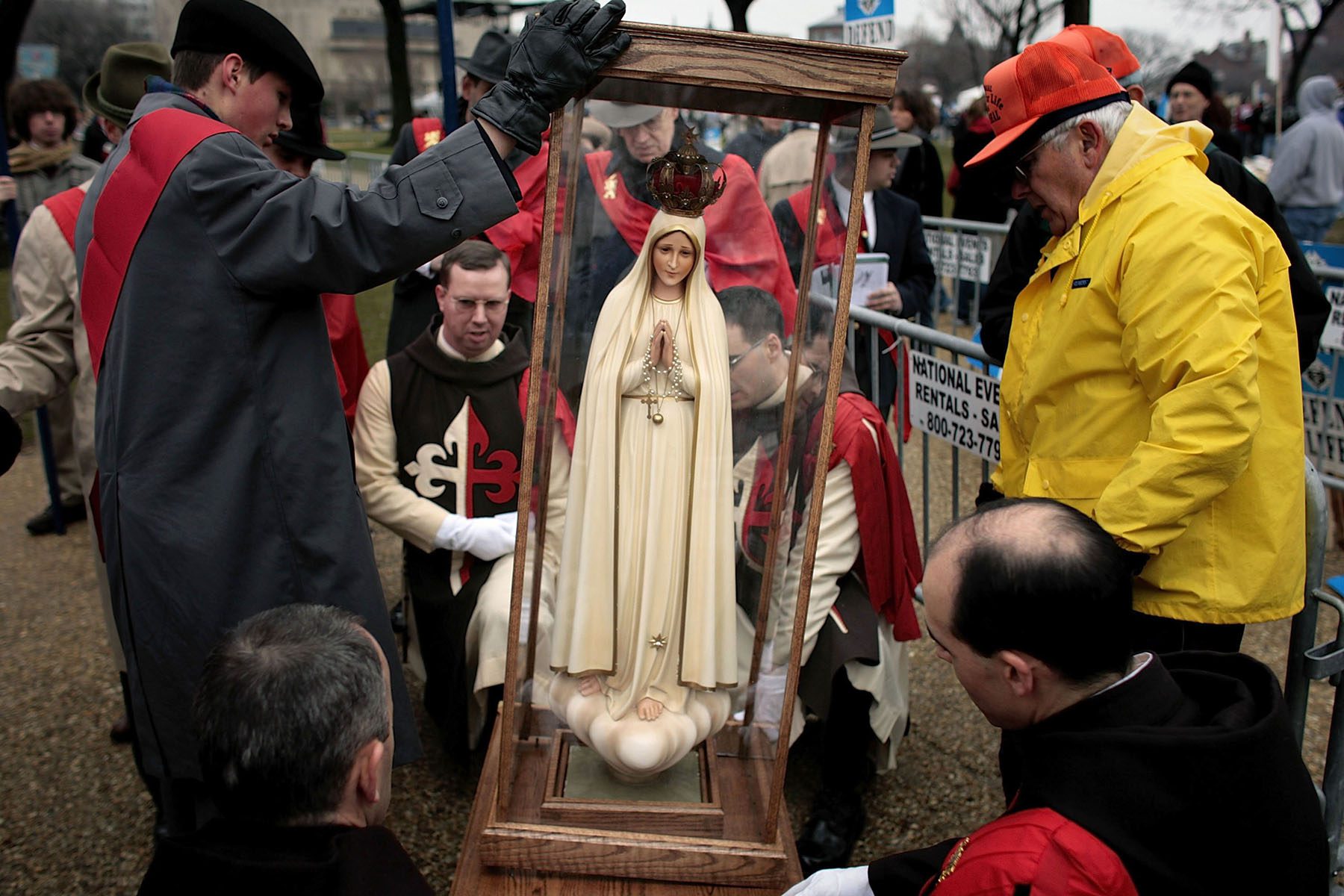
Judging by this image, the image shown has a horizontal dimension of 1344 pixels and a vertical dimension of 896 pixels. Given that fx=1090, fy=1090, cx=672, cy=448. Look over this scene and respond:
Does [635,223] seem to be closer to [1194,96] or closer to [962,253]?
[1194,96]

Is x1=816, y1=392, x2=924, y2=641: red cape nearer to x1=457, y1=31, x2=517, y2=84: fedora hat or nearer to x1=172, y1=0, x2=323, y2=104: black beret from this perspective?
x1=172, y1=0, x2=323, y2=104: black beret

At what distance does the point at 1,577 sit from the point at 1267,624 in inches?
209

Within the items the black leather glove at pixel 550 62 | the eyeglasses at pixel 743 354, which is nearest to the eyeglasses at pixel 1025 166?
the eyeglasses at pixel 743 354

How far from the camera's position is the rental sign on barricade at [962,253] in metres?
7.80

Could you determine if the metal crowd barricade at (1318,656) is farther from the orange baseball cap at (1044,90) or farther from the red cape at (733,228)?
the red cape at (733,228)

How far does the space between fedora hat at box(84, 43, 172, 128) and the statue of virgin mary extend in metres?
2.08

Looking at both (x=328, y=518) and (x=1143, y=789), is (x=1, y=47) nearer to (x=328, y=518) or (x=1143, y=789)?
(x=328, y=518)

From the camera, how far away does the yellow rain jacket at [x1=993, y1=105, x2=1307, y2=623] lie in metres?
1.95

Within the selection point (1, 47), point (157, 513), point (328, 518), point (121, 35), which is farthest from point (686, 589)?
point (121, 35)

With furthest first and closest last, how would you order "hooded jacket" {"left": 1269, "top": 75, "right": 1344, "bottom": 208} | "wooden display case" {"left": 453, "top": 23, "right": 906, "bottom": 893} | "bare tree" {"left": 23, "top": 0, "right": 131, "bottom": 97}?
"bare tree" {"left": 23, "top": 0, "right": 131, "bottom": 97} < "hooded jacket" {"left": 1269, "top": 75, "right": 1344, "bottom": 208} < "wooden display case" {"left": 453, "top": 23, "right": 906, "bottom": 893}

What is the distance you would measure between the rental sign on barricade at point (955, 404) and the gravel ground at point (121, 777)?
37.2 inches

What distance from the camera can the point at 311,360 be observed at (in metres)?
2.21

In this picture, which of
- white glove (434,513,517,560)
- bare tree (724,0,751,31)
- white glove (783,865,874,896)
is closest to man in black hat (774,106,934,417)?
white glove (434,513,517,560)

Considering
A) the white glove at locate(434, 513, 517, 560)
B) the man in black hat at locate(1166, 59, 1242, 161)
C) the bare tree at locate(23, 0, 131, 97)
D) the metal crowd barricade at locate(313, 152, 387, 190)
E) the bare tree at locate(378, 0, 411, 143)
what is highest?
the bare tree at locate(23, 0, 131, 97)
